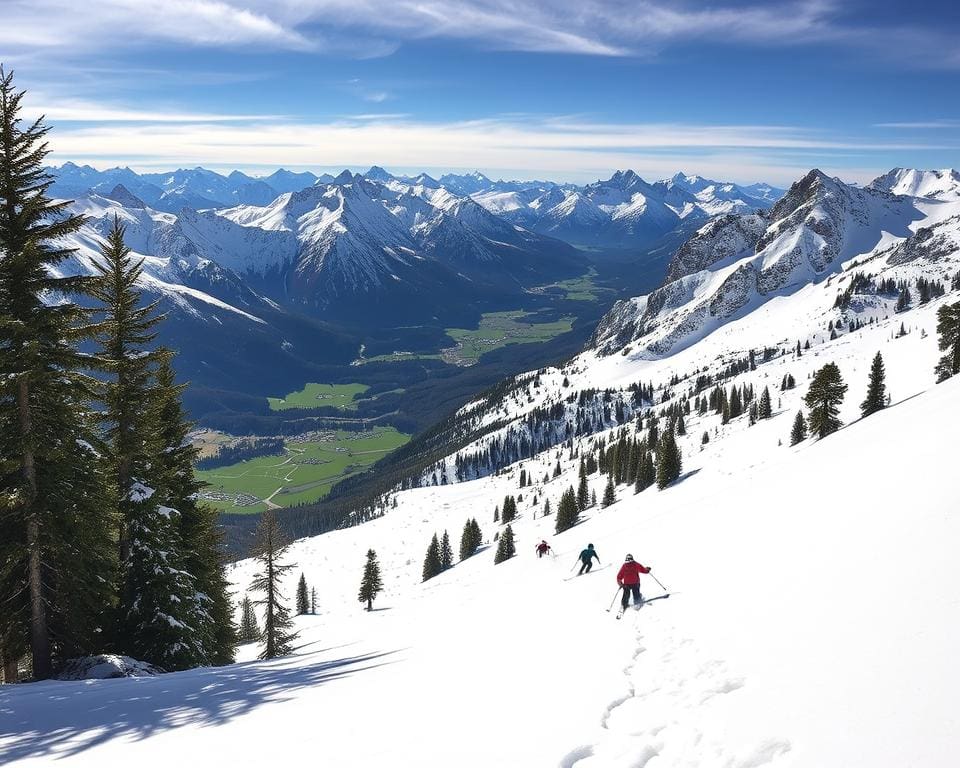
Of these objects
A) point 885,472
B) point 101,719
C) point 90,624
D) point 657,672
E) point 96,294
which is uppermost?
point 96,294

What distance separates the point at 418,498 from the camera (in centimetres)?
17788

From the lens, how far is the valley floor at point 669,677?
8.65 meters

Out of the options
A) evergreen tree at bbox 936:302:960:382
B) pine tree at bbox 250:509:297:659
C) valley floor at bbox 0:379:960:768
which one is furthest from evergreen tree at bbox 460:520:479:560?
valley floor at bbox 0:379:960:768

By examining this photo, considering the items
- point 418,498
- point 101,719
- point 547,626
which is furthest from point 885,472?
point 418,498

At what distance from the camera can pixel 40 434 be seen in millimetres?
19422

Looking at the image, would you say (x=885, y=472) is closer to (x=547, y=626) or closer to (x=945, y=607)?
(x=945, y=607)

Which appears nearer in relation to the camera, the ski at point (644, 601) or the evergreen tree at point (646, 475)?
the ski at point (644, 601)

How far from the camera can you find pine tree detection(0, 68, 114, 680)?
18.6m

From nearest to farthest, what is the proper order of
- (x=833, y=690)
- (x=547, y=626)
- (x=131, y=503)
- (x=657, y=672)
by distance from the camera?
(x=833, y=690), (x=657, y=672), (x=547, y=626), (x=131, y=503)

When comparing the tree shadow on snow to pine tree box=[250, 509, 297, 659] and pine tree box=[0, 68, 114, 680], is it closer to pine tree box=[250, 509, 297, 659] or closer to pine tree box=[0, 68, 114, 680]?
pine tree box=[0, 68, 114, 680]

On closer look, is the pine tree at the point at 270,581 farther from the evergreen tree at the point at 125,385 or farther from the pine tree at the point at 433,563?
the pine tree at the point at 433,563

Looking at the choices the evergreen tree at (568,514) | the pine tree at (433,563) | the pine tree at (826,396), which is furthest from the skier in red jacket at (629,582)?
the pine tree at (433,563)

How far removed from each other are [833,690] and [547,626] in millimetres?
9726

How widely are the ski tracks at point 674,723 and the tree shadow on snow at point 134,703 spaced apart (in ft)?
28.8
